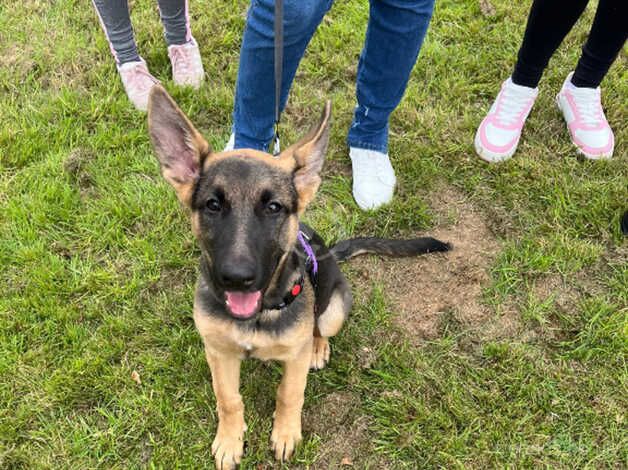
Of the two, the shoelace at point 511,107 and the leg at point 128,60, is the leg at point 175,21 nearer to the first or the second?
the leg at point 128,60

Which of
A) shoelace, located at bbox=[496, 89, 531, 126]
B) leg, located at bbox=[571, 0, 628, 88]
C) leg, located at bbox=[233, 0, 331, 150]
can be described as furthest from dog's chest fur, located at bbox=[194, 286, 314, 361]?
leg, located at bbox=[571, 0, 628, 88]

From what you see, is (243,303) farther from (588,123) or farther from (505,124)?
(588,123)

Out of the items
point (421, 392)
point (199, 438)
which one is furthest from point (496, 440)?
point (199, 438)

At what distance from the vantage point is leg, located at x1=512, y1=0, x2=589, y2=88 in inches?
157

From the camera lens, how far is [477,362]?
357 centimetres

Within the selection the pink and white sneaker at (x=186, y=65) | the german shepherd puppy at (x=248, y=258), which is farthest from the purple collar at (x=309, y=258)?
the pink and white sneaker at (x=186, y=65)

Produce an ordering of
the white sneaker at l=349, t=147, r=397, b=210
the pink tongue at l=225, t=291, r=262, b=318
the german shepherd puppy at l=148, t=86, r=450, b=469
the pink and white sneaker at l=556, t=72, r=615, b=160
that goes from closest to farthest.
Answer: the german shepherd puppy at l=148, t=86, r=450, b=469 → the pink tongue at l=225, t=291, r=262, b=318 → the white sneaker at l=349, t=147, r=397, b=210 → the pink and white sneaker at l=556, t=72, r=615, b=160

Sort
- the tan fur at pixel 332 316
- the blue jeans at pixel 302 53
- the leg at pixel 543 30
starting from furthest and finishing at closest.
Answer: the leg at pixel 543 30, the tan fur at pixel 332 316, the blue jeans at pixel 302 53

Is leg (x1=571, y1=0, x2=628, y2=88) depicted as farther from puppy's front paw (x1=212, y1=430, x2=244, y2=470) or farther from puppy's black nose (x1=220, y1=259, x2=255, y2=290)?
puppy's front paw (x1=212, y1=430, x2=244, y2=470)

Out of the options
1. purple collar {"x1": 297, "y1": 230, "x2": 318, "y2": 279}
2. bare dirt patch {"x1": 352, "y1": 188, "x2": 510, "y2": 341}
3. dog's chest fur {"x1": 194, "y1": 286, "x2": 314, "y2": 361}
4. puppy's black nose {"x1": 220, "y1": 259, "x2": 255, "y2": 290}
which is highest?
puppy's black nose {"x1": 220, "y1": 259, "x2": 255, "y2": 290}

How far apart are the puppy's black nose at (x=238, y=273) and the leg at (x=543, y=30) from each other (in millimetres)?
3013

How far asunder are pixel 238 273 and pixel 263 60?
155cm

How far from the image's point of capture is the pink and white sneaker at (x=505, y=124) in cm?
461

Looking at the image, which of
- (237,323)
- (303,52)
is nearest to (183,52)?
(303,52)
